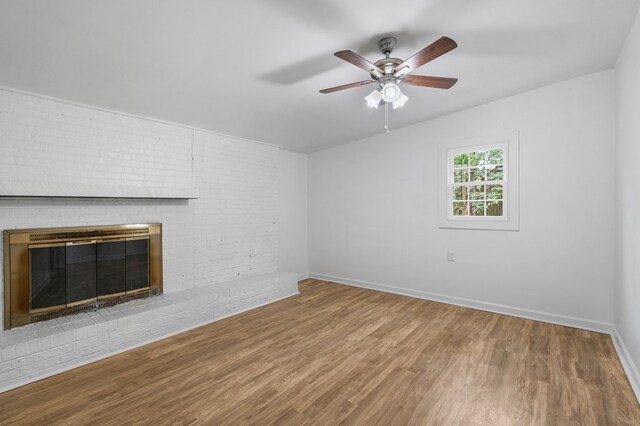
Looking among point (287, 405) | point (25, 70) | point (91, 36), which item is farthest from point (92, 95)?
point (287, 405)

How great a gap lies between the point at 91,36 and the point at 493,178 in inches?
174

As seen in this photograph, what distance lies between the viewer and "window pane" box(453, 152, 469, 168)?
4.13 metres

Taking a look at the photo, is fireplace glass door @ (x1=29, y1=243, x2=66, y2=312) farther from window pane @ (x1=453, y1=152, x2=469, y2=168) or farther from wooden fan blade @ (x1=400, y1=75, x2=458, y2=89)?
window pane @ (x1=453, y1=152, x2=469, y2=168)

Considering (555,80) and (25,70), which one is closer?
(25,70)

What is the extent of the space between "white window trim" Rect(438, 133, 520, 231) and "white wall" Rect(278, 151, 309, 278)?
262 cm

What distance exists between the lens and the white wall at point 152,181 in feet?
8.83

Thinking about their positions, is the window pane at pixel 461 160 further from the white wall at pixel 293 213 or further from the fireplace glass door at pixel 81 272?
the fireplace glass door at pixel 81 272

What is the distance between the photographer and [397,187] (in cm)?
472

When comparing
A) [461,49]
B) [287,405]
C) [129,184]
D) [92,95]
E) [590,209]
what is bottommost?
[287,405]

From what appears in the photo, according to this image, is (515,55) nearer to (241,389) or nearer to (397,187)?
(397,187)

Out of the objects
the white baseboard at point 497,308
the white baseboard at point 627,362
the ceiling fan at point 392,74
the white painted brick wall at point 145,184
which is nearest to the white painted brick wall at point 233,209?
the white painted brick wall at point 145,184

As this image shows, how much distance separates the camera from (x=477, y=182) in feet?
13.2

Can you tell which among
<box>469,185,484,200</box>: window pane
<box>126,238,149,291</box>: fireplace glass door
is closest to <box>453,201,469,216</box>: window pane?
<box>469,185,484,200</box>: window pane

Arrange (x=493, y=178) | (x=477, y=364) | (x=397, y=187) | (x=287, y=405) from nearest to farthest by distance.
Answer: (x=287, y=405) → (x=477, y=364) → (x=493, y=178) → (x=397, y=187)
